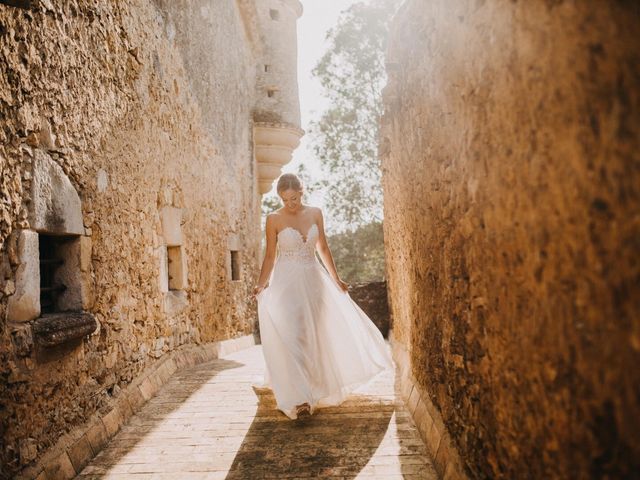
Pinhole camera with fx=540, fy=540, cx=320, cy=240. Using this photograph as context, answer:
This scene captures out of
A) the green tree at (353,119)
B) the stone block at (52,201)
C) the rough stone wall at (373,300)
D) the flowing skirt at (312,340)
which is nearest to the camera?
the stone block at (52,201)

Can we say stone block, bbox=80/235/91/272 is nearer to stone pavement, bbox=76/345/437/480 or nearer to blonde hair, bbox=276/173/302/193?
stone pavement, bbox=76/345/437/480

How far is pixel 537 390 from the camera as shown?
5.00 ft

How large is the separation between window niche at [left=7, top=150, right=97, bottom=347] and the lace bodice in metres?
1.51

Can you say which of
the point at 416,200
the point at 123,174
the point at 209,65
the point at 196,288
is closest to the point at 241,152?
the point at 209,65

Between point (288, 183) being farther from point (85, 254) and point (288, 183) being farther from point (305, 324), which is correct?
point (85, 254)

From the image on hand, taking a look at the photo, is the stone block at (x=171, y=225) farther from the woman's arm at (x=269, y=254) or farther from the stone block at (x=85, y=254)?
the stone block at (x=85, y=254)

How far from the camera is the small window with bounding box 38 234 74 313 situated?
346 centimetres

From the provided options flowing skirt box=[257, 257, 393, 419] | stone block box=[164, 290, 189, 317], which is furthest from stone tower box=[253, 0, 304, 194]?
flowing skirt box=[257, 257, 393, 419]

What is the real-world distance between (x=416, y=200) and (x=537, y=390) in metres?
2.20

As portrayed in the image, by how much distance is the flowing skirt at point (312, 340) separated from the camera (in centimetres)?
390

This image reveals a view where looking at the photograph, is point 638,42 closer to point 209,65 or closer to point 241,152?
point 209,65

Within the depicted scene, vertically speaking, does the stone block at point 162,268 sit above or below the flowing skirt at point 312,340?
above

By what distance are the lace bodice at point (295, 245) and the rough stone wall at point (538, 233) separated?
1798mm

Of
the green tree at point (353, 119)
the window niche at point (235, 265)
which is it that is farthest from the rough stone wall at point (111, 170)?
the green tree at point (353, 119)
